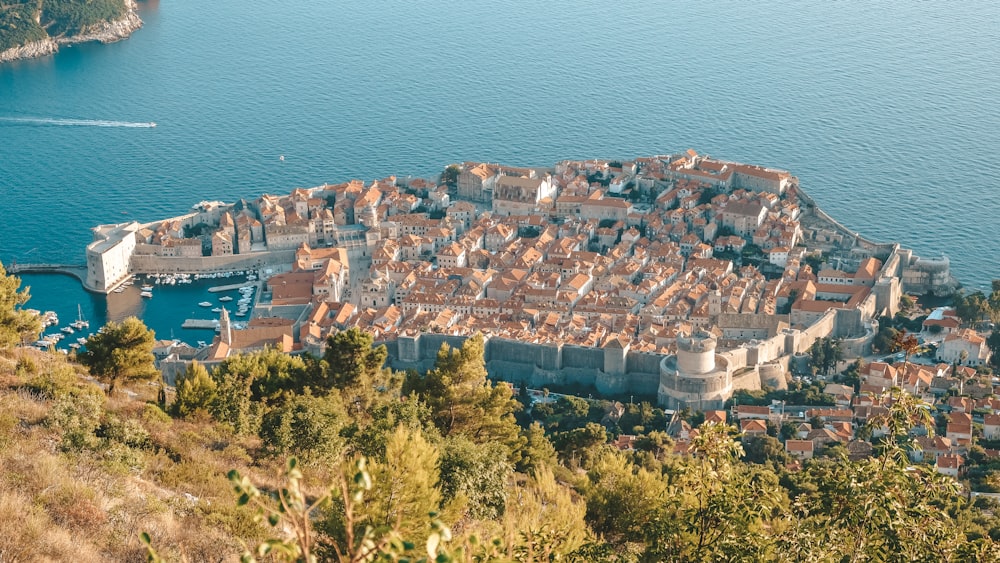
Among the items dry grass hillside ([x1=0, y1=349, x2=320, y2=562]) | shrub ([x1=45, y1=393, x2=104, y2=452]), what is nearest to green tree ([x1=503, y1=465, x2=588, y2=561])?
dry grass hillside ([x1=0, y1=349, x2=320, y2=562])

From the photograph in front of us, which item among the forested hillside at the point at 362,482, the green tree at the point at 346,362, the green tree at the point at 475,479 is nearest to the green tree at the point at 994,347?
the forested hillside at the point at 362,482

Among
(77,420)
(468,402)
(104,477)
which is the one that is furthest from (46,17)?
(104,477)

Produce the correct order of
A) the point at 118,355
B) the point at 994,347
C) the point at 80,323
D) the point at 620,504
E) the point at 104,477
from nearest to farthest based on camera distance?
the point at 104,477 < the point at 620,504 < the point at 118,355 < the point at 994,347 < the point at 80,323

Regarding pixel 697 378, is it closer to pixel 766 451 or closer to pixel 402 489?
pixel 766 451

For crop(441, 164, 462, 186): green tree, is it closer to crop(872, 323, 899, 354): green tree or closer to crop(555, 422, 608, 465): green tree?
crop(872, 323, 899, 354): green tree

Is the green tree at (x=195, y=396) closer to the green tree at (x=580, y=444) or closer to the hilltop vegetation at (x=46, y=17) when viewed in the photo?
the green tree at (x=580, y=444)

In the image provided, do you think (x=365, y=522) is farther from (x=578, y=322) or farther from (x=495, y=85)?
(x=495, y=85)

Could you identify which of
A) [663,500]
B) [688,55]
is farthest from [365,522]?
[688,55]
